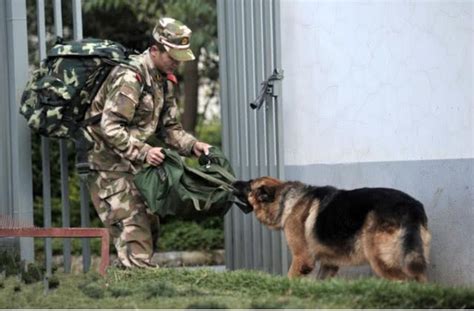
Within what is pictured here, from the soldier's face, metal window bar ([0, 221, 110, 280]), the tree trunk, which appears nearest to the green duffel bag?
metal window bar ([0, 221, 110, 280])

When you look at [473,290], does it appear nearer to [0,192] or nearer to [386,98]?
[386,98]

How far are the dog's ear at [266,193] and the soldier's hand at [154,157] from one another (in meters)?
0.82

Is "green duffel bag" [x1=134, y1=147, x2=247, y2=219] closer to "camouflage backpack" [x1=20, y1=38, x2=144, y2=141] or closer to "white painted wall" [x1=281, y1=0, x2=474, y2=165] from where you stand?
"camouflage backpack" [x1=20, y1=38, x2=144, y2=141]

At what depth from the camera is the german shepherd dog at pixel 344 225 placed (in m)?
7.88

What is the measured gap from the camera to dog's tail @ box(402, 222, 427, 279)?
25.6ft

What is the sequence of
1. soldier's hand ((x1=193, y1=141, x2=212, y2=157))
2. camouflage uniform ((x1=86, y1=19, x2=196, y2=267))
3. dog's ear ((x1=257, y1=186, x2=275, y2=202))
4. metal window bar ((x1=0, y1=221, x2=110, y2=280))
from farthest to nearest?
soldier's hand ((x1=193, y1=141, x2=212, y2=157)) → dog's ear ((x1=257, y1=186, x2=275, y2=202)) → camouflage uniform ((x1=86, y1=19, x2=196, y2=267)) → metal window bar ((x1=0, y1=221, x2=110, y2=280))

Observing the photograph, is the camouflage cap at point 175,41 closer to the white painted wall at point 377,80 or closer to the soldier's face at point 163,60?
the soldier's face at point 163,60

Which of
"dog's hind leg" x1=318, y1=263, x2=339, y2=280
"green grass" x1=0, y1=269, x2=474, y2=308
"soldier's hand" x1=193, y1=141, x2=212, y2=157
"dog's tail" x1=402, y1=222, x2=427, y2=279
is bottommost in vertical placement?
"dog's hind leg" x1=318, y1=263, x2=339, y2=280

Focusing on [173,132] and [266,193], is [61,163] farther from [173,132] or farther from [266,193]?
[266,193]

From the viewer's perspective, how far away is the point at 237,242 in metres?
9.91

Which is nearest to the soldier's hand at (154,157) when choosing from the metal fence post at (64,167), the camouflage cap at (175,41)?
the camouflage cap at (175,41)

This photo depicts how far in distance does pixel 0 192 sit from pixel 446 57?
143 inches

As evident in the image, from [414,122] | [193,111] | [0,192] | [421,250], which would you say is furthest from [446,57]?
[193,111]

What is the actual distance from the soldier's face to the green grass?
1.60 m
